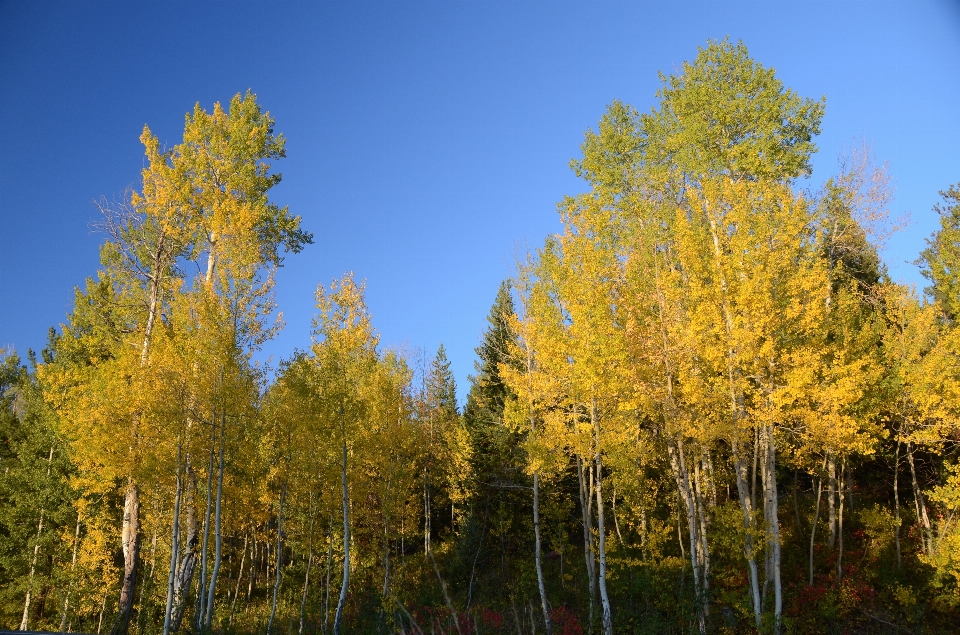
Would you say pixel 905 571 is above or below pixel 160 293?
below

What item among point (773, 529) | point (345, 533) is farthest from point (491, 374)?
point (773, 529)

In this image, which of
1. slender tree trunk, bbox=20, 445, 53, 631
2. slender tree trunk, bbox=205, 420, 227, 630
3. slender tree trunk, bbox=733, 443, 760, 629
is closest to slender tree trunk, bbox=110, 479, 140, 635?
slender tree trunk, bbox=205, 420, 227, 630

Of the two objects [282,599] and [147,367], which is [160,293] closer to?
[147,367]

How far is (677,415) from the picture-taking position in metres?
11.8

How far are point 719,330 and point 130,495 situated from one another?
44.9 ft

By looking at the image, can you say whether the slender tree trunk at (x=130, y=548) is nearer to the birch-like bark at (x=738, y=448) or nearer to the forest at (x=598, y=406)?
the forest at (x=598, y=406)

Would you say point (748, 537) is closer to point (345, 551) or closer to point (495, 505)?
point (345, 551)

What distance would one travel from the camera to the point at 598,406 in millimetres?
11812

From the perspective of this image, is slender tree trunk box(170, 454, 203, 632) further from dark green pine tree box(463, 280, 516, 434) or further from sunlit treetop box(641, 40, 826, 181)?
sunlit treetop box(641, 40, 826, 181)

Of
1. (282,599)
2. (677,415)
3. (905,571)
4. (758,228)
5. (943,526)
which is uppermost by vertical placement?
(758,228)

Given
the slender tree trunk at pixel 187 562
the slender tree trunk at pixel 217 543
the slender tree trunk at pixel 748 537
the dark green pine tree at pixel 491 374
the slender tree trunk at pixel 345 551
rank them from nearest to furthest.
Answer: the slender tree trunk at pixel 748 537 < the slender tree trunk at pixel 217 543 < the slender tree trunk at pixel 345 551 < the slender tree trunk at pixel 187 562 < the dark green pine tree at pixel 491 374

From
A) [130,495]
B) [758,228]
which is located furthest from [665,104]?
[130,495]

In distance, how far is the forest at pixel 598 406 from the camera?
1123 cm

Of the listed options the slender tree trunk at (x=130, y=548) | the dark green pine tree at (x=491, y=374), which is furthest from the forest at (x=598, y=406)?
the dark green pine tree at (x=491, y=374)
